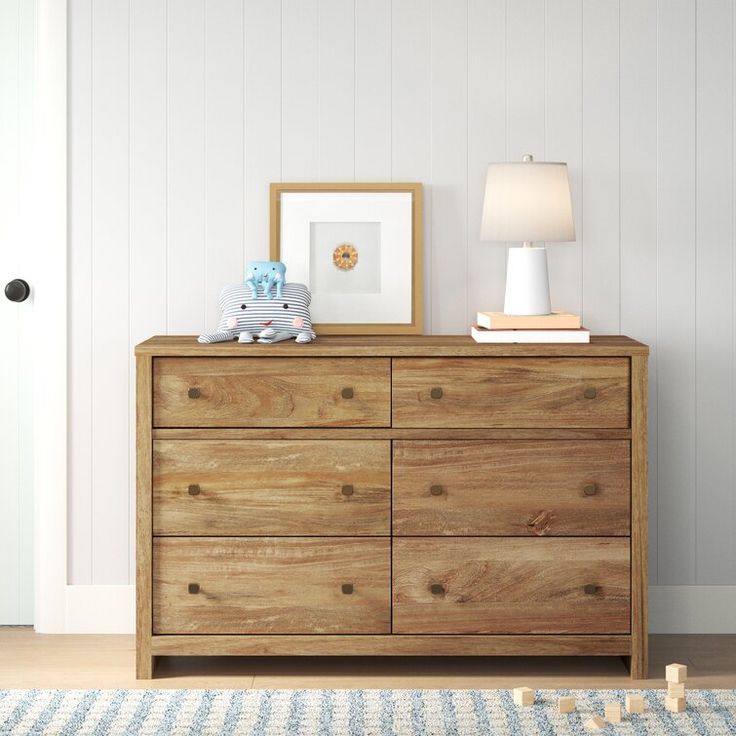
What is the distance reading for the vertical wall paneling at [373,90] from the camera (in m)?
2.99

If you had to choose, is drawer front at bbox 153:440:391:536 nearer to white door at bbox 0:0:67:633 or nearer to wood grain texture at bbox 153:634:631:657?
wood grain texture at bbox 153:634:631:657

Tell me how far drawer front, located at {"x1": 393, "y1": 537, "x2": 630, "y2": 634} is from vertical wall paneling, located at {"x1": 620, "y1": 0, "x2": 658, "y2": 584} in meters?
0.47

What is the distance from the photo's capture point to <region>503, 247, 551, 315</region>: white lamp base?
9.20ft

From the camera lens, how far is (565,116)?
3.01 metres

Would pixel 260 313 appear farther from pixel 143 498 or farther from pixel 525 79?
pixel 525 79

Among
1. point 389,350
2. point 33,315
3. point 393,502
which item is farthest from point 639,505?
point 33,315

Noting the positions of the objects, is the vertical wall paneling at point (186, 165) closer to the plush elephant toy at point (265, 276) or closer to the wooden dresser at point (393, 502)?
the plush elephant toy at point (265, 276)

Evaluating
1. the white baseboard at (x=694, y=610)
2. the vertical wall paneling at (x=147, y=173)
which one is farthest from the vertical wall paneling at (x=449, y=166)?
the white baseboard at (x=694, y=610)

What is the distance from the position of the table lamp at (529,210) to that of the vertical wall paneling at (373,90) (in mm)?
370

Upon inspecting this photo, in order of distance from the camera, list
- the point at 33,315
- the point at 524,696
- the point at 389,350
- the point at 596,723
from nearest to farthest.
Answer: the point at 596,723
the point at 524,696
the point at 389,350
the point at 33,315

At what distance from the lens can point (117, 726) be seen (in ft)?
7.86

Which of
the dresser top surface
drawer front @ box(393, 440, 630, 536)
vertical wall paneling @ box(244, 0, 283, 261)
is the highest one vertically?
vertical wall paneling @ box(244, 0, 283, 261)

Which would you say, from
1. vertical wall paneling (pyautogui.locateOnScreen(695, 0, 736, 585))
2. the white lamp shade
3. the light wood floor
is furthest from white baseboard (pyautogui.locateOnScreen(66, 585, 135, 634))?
vertical wall paneling (pyautogui.locateOnScreen(695, 0, 736, 585))

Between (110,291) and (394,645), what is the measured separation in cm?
128
